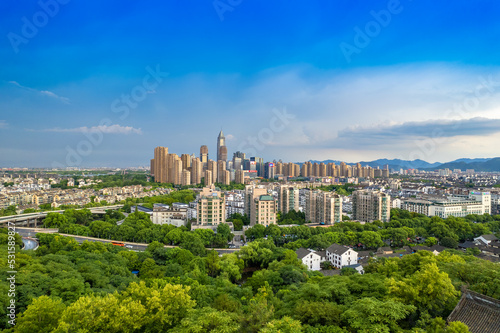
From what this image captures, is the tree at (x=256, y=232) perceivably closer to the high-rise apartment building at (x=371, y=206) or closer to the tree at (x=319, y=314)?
the high-rise apartment building at (x=371, y=206)

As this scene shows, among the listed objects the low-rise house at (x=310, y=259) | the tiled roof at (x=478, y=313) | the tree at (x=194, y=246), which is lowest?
the low-rise house at (x=310, y=259)

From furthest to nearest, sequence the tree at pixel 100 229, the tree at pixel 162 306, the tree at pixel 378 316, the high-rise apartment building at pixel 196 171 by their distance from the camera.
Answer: the high-rise apartment building at pixel 196 171, the tree at pixel 100 229, the tree at pixel 162 306, the tree at pixel 378 316

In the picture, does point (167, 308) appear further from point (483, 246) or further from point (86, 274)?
point (483, 246)

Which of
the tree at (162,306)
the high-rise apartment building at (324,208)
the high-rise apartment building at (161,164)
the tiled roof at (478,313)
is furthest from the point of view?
the high-rise apartment building at (161,164)

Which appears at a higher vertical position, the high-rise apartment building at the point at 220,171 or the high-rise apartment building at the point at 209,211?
the high-rise apartment building at the point at 220,171

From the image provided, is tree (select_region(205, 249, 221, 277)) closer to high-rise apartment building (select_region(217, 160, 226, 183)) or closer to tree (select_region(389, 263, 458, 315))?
tree (select_region(389, 263, 458, 315))

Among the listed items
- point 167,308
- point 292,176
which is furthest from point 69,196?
point 292,176

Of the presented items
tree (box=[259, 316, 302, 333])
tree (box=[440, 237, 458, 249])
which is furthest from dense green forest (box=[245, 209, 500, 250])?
tree (box=[259, 316, 302, 333])


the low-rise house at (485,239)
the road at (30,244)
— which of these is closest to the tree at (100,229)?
the road at (30,244)
